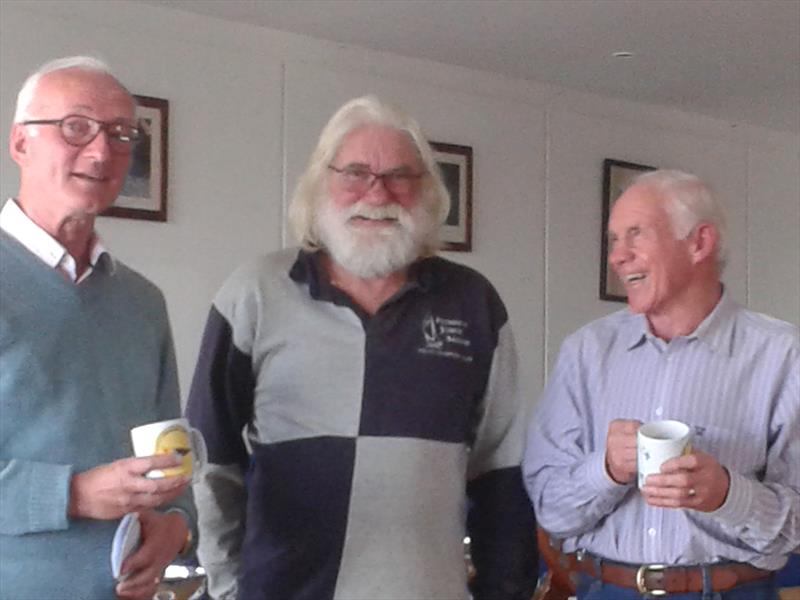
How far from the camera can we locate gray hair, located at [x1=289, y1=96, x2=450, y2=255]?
2080 millimetres

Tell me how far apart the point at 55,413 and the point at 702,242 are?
1243 mm

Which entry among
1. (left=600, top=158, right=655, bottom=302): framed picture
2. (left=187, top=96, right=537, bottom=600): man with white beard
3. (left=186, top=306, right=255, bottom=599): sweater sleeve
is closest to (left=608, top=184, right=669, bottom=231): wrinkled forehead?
(left=187, top=96, right=537, bottom=600): man with white beard

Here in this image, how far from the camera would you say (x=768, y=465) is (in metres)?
2.09

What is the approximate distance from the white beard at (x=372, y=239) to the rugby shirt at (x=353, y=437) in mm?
52

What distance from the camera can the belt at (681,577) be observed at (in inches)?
80.0

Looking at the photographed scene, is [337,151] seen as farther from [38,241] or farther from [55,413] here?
[55,413]

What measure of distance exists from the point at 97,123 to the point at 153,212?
2164 millimetres

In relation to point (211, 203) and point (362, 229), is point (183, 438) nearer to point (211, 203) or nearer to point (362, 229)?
point (362, 229)

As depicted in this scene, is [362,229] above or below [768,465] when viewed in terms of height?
above

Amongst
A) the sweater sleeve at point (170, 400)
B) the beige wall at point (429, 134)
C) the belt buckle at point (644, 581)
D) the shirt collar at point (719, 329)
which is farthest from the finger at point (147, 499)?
the beige wall at point (429, 134)

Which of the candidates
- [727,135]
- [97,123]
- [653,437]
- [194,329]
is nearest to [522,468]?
[653,437]

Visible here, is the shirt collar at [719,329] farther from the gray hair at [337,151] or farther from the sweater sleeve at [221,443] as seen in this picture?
the sweater sleeve at [221,443]

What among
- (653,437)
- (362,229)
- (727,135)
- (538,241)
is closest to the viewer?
(653,437)

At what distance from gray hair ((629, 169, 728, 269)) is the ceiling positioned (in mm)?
1657
